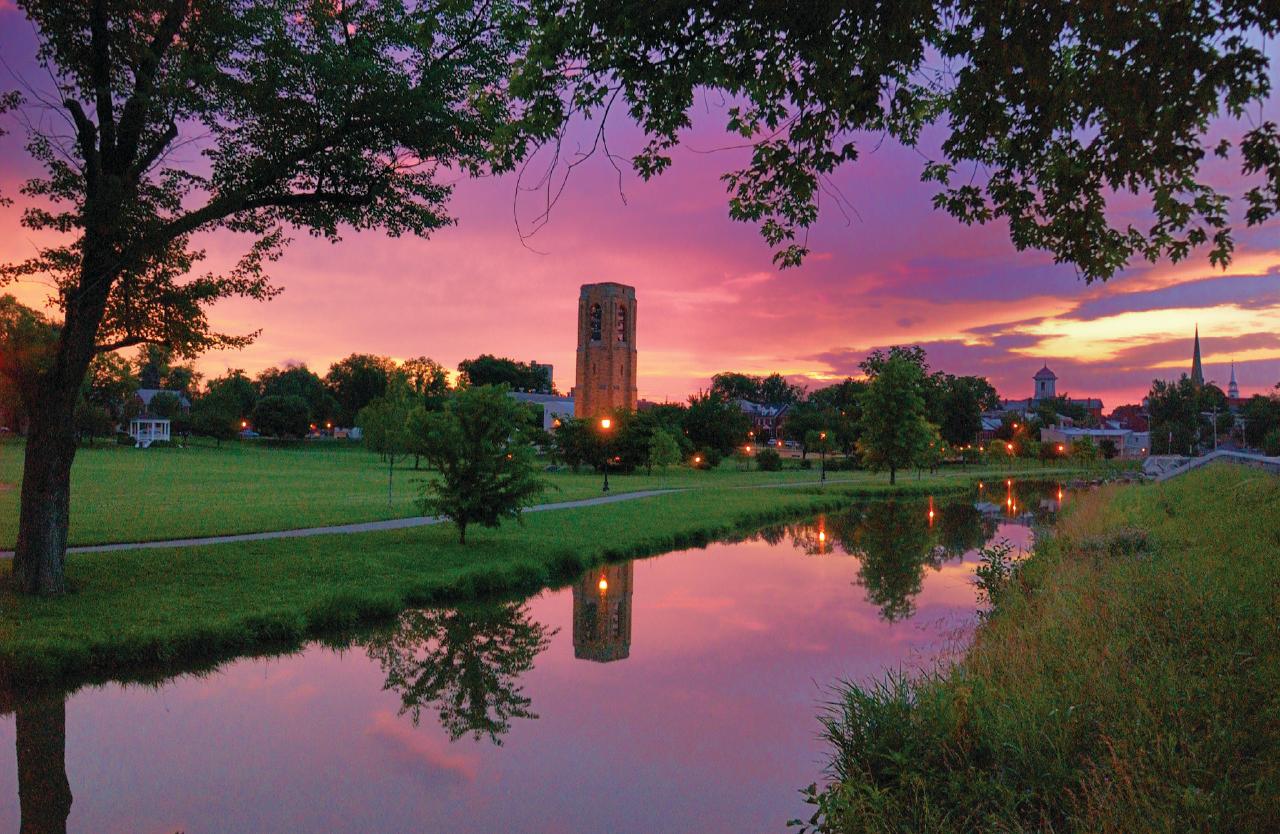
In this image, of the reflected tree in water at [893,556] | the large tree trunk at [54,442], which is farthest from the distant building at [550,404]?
the large tree trunk at [54,442]

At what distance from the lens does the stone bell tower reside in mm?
90250

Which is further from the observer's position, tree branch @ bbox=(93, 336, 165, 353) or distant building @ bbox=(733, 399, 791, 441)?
distant building @ bbox=(733, 399, 791, 441)

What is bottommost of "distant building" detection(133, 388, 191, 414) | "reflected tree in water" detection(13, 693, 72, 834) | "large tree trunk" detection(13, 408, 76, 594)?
"reflected tree in water" detection(13, 693, 72, 834)

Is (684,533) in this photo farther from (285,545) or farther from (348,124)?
(348,124)

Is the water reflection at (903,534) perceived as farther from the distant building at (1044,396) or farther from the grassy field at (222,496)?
the distant building at (1044,396)

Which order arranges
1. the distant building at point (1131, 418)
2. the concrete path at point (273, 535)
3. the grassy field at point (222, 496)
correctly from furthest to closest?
the distant building at point (1131, 418) → the grassy field at point (222, 496) → the concrete path at point (273, 535)

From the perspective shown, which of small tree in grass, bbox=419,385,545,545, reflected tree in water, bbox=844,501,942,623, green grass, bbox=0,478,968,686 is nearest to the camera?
green grass, bbox=0,478,968,686

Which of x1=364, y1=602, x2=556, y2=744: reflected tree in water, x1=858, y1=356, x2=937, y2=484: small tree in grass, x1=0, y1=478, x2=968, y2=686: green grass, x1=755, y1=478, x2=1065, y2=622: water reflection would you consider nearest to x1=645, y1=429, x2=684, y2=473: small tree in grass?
x1=755, y1=478, x2=1065, y2=622: water reflection

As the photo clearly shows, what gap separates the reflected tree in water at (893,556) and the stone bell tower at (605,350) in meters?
54.4

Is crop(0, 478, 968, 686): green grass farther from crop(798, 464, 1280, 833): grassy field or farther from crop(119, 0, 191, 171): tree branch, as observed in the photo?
crop(798, 464, 1280, 833): grassy field

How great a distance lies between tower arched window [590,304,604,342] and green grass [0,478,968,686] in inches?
2670

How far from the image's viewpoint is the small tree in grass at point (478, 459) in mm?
18797

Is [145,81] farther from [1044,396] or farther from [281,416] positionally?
[1044,396]

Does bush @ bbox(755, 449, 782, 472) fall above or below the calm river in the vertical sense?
above
